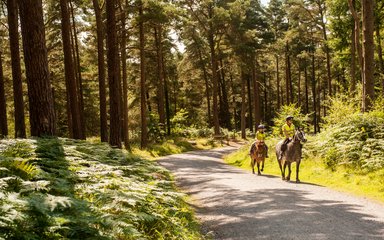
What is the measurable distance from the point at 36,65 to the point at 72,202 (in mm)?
7359

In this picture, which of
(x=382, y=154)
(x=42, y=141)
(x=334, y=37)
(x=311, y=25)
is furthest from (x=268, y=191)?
(x=311, y=25)

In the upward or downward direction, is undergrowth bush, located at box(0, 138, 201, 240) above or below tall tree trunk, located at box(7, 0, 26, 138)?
below

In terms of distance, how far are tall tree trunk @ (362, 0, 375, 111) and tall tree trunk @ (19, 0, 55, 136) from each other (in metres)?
13.9

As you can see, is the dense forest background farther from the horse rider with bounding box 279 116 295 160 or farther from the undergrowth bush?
the undergrowth bush

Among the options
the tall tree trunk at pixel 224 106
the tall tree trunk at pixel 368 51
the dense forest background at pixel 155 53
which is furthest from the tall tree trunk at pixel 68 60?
the tall tree trunk at pixel 224 106

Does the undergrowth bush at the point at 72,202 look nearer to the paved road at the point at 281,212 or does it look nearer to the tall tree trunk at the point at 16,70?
the paved road at the point at 281,212

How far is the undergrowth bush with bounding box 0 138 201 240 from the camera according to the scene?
4.49 metres

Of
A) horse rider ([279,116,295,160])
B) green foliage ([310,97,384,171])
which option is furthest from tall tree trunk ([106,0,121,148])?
green foliage ([310,97,384,171])

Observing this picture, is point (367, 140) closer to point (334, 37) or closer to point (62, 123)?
point (334, 37)

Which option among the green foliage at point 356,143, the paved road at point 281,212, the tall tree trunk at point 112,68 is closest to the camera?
the paved road at point 281,212

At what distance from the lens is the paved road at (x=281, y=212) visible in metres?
7.83

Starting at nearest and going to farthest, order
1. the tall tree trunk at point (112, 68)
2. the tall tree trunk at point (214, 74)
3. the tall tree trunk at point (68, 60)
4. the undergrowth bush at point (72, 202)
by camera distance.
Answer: the undergrowth bush at point (72, 202) < the tall tree trunk at point (112, 68) < the tall tree trunk at point (68, 60) < the tall tree trunk at point (214, 74)

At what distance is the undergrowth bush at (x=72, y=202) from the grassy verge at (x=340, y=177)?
6728mm

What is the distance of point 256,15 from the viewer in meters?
45.4
